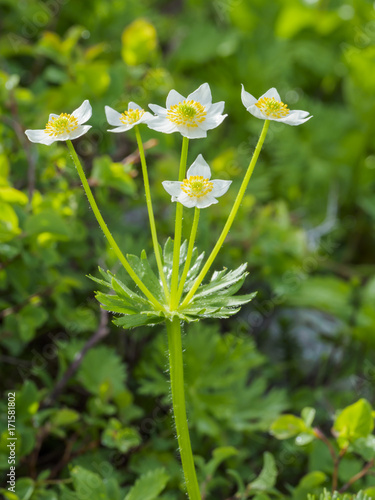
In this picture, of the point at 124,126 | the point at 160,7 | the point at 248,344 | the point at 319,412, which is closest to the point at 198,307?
the point at 124,126

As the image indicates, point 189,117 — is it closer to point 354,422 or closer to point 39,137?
point 39,137

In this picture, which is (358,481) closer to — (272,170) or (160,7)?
(272,170)

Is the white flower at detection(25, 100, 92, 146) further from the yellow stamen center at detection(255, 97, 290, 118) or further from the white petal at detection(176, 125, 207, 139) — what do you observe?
the yellow stamen center at detection(255, 97, 290, 118)

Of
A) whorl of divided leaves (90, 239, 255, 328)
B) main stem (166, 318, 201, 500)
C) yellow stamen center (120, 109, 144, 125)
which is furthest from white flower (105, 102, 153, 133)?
main stem (166, 318, 201, 500)

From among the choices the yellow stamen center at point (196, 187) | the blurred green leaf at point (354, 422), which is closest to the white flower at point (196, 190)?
the yellow stamen center at point (196, 187)

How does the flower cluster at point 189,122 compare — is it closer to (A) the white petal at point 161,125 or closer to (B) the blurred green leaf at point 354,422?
(A) the white petal at point 161,125
